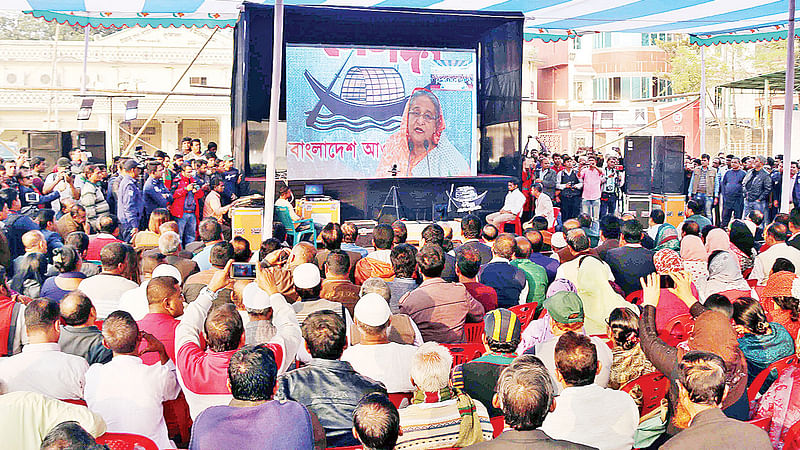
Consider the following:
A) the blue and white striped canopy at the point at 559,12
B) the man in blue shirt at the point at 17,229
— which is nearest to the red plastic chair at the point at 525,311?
the man in blue shirt at the point at 17,229

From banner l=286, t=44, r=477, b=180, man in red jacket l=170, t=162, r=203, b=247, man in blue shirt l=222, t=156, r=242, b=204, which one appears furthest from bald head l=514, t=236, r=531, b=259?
banner l=286, t=44, r=477, b=180

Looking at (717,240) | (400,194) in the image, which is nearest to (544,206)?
(400,194)

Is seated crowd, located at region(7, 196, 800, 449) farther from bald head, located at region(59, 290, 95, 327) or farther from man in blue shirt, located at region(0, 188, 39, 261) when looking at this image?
man in blue shirt, located at region(0, 188, 39, 261)

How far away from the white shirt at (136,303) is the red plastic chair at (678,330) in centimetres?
277

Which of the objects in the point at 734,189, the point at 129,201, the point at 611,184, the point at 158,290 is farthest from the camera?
the point at 611,184

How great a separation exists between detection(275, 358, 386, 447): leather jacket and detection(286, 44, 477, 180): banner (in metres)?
9.13

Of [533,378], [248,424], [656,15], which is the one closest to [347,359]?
[248,424]

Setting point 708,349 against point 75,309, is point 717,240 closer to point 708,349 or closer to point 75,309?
point 708,349

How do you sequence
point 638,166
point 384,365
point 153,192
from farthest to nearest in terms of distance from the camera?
point 638,166, point 153,192, point 384,365

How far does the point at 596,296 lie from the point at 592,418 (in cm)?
201

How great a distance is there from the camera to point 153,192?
30.8ft

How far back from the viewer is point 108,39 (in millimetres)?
33375

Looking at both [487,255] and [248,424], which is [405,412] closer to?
[248,424]

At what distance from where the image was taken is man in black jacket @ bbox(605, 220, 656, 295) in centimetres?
562
